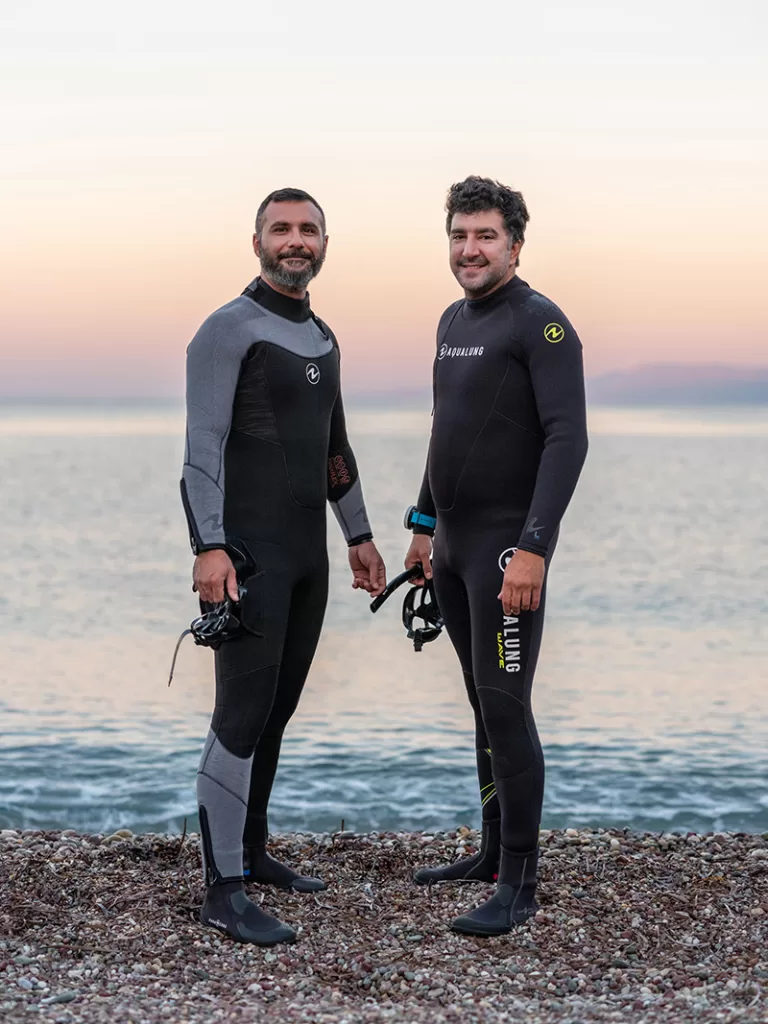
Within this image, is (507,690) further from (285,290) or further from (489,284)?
(285,290)

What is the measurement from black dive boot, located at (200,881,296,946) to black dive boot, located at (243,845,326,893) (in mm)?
416

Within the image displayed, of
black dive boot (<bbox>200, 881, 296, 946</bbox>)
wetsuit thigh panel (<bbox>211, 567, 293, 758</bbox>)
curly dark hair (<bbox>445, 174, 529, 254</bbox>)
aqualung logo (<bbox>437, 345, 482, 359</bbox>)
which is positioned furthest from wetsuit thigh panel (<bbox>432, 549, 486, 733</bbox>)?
curly dark hair (<bbox>445, 174, 529, 254</bbox>)

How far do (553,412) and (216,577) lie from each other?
1307 millimetres

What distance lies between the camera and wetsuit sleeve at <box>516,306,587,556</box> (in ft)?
14.2

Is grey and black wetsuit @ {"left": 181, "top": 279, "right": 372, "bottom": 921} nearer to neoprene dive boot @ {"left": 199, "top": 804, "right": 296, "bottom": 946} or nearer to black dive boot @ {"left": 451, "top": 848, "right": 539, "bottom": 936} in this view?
neoprene dive boot @ {"left": 199, "top": 804, "right": 296, "bottom": 946}

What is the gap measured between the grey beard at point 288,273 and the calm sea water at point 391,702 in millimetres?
3988

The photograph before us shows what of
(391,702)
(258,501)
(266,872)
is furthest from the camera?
(391,702)

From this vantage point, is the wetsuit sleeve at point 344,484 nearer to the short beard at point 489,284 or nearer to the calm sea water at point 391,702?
the short beard at point 489,284

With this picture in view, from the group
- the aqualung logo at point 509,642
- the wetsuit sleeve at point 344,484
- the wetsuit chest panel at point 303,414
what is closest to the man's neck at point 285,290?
the wetsuit chest panel at point 303,414

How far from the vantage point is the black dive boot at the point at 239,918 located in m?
4.31

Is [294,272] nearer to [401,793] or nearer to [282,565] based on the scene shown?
[282,565]

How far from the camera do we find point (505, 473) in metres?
4.55

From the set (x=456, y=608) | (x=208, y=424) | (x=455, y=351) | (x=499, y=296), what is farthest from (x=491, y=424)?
(x=208, y=424)

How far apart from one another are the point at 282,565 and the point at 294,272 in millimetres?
1079
